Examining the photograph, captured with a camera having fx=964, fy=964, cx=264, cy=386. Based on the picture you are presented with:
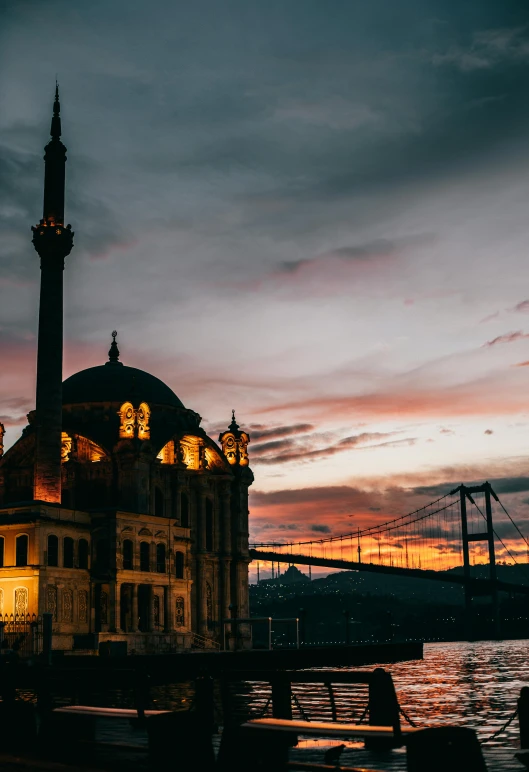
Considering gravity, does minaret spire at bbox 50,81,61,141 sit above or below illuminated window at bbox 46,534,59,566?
above

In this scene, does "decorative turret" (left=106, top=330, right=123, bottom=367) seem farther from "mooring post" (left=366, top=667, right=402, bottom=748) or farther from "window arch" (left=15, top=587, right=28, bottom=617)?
"mooring post" (left=366, top=667, right=402, bottom=748)

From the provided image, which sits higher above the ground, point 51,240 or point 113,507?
point 51,240

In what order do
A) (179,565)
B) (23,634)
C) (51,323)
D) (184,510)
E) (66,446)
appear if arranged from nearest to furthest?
(23,634), (51,323), (179,565), (66,446), (184,510)

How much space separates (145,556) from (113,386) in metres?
16.6

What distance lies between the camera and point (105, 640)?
Answer: 5941 centimetres

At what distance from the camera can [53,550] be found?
59.1 metres

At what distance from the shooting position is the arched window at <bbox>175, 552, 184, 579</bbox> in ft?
230

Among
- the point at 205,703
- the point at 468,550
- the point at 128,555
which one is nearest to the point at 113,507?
the point at 128,555

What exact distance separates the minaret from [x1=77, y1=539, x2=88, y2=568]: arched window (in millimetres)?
3764

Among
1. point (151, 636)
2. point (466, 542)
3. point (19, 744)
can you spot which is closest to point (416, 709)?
point (19, 744)

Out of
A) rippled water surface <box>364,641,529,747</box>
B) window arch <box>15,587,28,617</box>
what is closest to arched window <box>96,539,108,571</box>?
window arch <box>15,587,28,617</box>

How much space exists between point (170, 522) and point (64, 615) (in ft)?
38.7

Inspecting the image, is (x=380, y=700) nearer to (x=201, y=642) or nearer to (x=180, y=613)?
(x=180, y=613)

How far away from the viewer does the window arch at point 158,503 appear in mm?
72625
